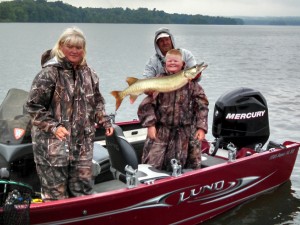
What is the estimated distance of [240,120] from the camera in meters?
6.34

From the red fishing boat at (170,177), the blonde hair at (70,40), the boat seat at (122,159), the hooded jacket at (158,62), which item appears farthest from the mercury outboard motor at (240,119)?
the blonde hair at (70,40)

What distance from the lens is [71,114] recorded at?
398cm

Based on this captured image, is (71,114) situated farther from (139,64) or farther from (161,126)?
(139,64)

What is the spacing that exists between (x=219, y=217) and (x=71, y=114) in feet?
8.98

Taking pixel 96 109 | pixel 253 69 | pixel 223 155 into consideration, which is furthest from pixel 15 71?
pixel 96 109

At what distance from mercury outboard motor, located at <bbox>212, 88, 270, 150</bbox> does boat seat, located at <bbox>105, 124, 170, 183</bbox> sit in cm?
159

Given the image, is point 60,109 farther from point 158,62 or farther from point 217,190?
point 217,190

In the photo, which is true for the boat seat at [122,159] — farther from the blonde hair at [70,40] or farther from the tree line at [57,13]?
the tree line at [57,13]

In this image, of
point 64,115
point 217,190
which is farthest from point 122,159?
point 217,190

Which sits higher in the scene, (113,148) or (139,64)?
(113,148)

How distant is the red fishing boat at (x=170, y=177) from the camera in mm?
4199

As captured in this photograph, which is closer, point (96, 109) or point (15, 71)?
point (96, 109)

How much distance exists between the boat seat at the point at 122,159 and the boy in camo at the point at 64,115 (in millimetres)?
583

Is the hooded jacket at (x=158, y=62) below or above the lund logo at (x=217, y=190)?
above
